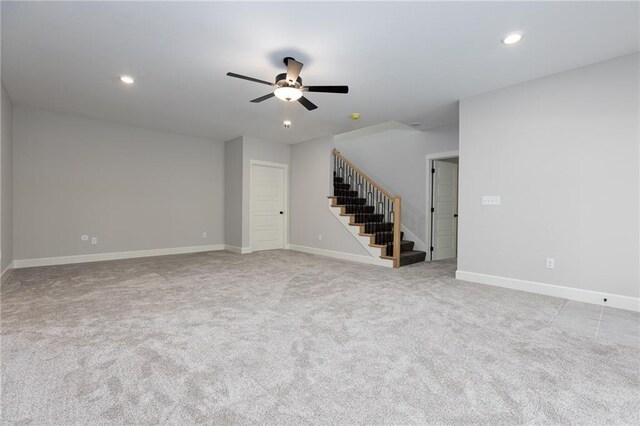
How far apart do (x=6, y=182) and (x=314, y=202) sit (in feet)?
16.9

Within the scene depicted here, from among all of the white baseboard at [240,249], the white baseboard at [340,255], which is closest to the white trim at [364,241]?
the white baseboard at [340,255]

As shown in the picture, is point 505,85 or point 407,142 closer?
point 505,85

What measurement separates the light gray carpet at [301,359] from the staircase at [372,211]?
178cm

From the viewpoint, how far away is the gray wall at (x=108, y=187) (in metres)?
5.14

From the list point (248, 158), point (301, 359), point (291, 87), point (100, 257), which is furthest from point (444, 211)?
point (100, 257)

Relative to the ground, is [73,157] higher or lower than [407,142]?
lower

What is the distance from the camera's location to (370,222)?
6.47 m

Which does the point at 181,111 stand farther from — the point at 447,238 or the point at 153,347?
the point at 447,238

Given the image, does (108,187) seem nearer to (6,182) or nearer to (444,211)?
(6,182)

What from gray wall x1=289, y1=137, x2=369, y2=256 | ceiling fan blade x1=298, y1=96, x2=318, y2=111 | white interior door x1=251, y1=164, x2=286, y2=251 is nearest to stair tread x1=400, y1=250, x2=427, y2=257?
gray wall x1=289, y1=137, x2=369, y2=256

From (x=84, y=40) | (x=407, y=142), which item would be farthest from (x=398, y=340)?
(x=407, y=142)

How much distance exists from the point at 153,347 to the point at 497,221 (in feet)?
13.7

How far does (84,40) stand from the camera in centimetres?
295

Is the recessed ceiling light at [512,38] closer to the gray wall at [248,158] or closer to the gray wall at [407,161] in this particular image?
the gray wall at [407,161]
